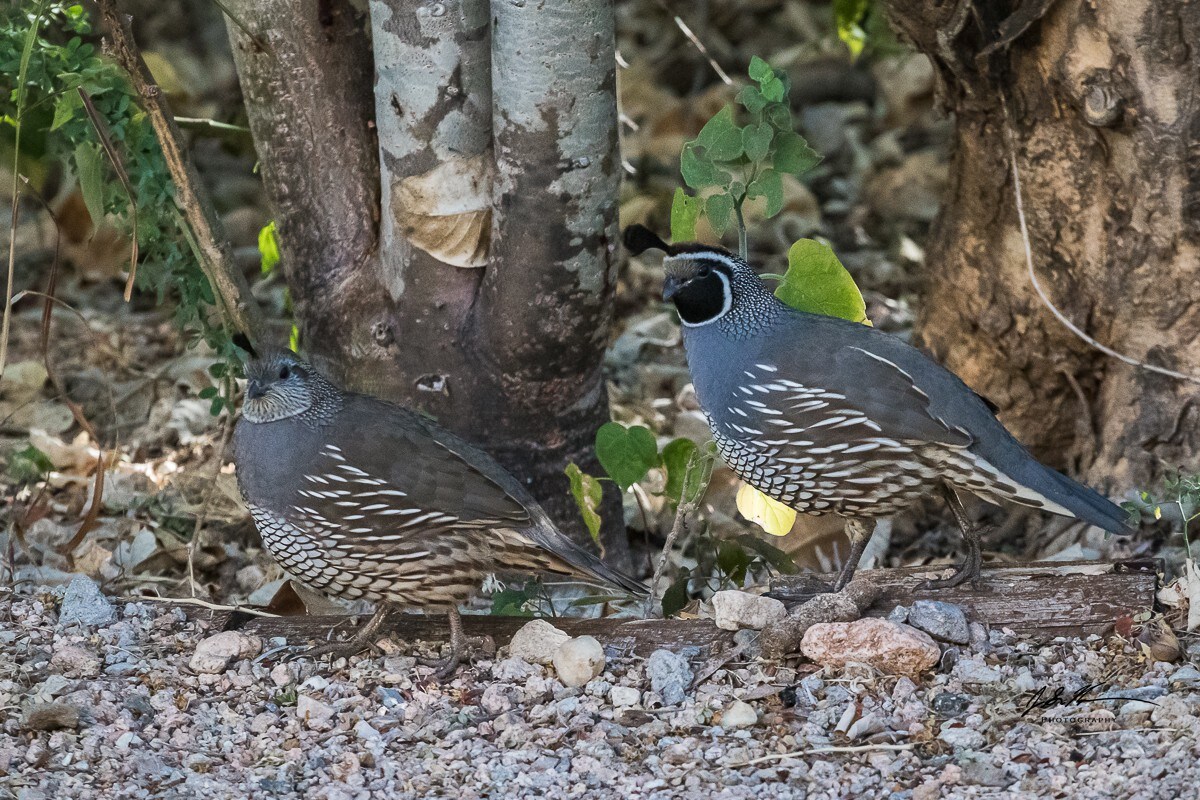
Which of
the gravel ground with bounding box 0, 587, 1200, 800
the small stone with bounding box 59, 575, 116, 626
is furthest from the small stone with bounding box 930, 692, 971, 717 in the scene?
the small stone with bounding box 59, 575, 116, 626

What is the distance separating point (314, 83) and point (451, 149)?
0.46 metres

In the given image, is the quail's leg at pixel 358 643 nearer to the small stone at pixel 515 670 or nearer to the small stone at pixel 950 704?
the small stone at pixel 515 670

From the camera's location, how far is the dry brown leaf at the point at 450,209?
3992 mm

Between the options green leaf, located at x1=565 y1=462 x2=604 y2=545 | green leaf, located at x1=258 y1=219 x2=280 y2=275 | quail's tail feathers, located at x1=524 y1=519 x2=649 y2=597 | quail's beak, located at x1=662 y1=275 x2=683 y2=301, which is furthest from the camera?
green leaf, located at x1=258 y1=219 x2=280 y2=275

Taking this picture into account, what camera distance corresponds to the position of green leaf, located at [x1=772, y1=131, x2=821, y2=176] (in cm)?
374

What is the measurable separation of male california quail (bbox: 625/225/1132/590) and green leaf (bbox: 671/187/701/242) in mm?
212

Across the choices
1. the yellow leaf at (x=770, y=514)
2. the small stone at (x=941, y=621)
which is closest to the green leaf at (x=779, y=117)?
the yellow leaf at (x=770, y=514)

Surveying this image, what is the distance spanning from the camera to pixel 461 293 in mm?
4156

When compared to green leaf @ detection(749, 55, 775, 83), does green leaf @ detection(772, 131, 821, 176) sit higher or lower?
lower

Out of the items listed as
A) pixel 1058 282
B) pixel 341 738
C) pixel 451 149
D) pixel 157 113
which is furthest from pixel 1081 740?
pixel 157 113

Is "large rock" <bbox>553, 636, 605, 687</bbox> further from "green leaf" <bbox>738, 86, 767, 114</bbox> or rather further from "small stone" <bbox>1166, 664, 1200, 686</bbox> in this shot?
"green leaf" <bbox>738, 86, 767, 114</bbox>

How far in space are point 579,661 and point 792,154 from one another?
4.64ft

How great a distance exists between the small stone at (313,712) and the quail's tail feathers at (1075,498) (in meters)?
1.68

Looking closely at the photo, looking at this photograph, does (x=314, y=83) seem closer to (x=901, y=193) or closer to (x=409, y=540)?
(x=409, y=540)
